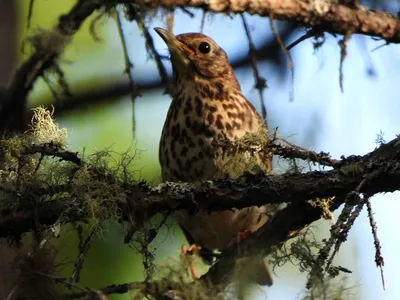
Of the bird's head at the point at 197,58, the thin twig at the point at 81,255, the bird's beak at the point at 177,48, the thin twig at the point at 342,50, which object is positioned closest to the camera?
the thin twig at the point at 81,255

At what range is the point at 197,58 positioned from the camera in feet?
14.1

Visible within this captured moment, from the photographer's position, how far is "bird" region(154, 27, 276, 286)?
12.5 feet

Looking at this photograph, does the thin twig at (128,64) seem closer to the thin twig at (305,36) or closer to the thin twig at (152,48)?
the thin twig at (152,48)

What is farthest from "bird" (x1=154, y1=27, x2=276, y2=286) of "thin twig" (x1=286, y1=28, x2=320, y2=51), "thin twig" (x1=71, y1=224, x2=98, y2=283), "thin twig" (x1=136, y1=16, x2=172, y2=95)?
"thin twig" (x1=71, y1=224, x2=98, y2=283)

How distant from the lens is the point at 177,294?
208cm

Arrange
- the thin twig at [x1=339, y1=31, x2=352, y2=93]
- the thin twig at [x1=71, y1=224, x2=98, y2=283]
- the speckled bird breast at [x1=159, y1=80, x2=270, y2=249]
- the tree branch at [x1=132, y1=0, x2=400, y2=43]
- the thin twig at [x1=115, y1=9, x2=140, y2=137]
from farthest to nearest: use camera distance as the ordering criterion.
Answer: the speckled bird breast at [x1=159, y1=80, x2=270, y2=249] → the tree branch at [x1=132, y1=0, x2=400, y2=43] → the thin twig at [x1=115, y1=9, x2=140, y2=137] → the thin twig at [x1=339, y1=31, x2=352, y2=93] → the thin twig at [x1=71, y1=224, x2=98, y2=283]

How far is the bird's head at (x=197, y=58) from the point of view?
4.22 meters

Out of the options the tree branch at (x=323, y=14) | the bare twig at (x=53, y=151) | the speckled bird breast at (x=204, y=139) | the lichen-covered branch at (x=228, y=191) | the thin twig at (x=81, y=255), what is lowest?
the thin twig at (x=81, y=255)

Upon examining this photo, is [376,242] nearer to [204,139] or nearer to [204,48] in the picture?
[204,139]

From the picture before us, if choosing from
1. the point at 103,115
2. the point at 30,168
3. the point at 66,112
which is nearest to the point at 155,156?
the point at 103,115

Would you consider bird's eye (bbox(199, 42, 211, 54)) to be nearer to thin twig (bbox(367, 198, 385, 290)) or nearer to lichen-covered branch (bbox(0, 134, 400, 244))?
lichen-covered branch (bbox(0, 134, 400, 244))

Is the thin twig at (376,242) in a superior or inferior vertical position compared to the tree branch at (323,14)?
inferior

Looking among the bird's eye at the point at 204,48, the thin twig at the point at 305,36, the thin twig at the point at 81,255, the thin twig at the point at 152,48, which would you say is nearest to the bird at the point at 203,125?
the bird's eye at the point at 204,48

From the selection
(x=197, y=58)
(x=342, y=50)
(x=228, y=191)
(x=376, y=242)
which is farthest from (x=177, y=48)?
(x=376, y=242)
